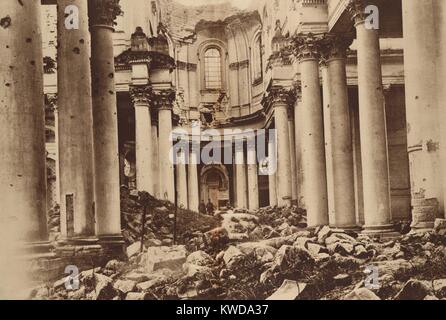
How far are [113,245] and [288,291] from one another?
11.5 feet

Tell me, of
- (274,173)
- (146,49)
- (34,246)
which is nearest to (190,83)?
(146,49)

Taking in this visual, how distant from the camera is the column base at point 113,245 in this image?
11452 mm

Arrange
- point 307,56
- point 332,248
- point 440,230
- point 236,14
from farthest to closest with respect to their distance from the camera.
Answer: point 307,56
point 236,14
point 332,248
point 440,230

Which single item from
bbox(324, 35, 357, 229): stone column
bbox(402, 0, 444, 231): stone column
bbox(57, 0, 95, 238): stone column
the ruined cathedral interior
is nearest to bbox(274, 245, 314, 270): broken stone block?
the ruined cathedral interior

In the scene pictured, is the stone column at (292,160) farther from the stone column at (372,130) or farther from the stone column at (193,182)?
the stone column at (193,182)

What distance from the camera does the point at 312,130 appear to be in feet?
49.7

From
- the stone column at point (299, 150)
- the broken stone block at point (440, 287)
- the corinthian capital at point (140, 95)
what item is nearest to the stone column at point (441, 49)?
the broken stone block at point (440, 287)

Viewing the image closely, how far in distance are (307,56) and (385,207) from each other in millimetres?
4476

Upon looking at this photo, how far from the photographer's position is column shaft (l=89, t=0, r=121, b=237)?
12109 mm

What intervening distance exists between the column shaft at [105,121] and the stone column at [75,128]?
2.17 ft

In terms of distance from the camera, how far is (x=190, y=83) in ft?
43.0

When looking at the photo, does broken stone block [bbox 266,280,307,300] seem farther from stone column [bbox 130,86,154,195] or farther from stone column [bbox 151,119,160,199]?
stone column [bbox 130,86,154,195]

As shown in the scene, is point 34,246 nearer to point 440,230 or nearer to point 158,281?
point 158,281

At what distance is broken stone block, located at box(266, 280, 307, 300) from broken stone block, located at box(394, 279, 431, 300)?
167cm
